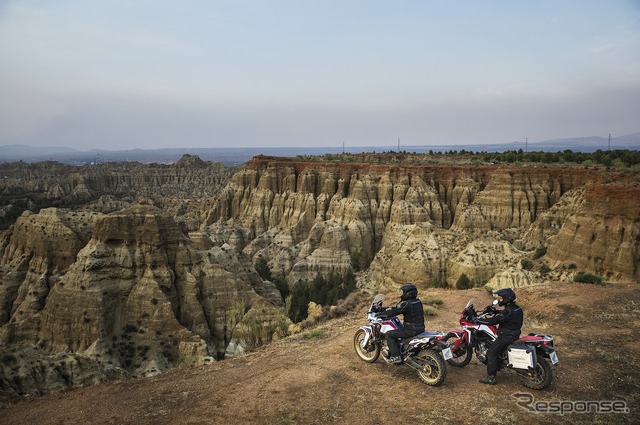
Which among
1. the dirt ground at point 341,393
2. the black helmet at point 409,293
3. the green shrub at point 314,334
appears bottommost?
the green shrub at point 314,334

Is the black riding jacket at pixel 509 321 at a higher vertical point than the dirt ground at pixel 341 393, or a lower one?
higher

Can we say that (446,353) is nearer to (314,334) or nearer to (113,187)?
(314,334)

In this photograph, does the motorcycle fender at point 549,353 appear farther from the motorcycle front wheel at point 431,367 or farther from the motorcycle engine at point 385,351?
the motorcycle engine at point 385,351

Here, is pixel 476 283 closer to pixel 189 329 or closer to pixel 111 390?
pixel 189 329

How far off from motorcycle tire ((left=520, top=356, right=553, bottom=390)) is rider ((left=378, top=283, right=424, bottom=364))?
225 cm

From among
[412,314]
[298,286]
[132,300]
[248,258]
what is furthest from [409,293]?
[298,286]

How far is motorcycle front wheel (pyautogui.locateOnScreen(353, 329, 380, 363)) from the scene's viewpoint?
34.1ft

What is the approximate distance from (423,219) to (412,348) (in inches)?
1674

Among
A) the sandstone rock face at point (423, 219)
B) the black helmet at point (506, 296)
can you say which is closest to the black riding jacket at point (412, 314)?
the black helmet at point (506, 296)

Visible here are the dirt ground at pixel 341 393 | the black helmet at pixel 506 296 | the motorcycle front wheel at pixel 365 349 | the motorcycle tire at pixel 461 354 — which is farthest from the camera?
the motorcycle front wheel at pixel 365 349

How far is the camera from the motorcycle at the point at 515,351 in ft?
28.8

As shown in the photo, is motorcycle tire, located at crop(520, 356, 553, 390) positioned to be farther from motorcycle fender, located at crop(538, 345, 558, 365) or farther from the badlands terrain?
the badlands terrain

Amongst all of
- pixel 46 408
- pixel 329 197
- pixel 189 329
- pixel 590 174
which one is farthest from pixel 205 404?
pixel 329 197

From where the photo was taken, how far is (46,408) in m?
9.48
